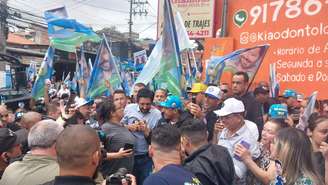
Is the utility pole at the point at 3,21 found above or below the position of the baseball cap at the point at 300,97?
above

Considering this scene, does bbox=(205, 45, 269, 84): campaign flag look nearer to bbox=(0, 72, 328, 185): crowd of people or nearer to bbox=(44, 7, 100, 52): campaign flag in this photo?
bbox=(0, 72, 328, 185): crowd of people

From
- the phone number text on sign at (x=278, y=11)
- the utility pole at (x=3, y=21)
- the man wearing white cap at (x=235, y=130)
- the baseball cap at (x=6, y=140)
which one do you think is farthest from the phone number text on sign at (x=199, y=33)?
the utility pole at (x=3, y=21)

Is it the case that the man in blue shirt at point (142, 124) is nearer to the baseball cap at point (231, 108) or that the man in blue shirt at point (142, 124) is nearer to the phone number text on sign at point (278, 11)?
the baseball cap at point (231, 108)

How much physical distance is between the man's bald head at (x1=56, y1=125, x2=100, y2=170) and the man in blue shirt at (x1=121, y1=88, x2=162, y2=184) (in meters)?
3.24

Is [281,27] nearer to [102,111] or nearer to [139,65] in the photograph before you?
[102,111]

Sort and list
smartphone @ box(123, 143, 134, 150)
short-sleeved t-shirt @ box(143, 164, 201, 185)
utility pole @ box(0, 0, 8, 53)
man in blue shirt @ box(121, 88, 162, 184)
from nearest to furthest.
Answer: short-sleeved t-shirt @ box(143, 164, 201, 185)
smartphone @ box(123, 143, 134, 150)
man in blue shirt @ box(121, 88, 162, 184)
utility pole @ box(0, 0, 8, 53)

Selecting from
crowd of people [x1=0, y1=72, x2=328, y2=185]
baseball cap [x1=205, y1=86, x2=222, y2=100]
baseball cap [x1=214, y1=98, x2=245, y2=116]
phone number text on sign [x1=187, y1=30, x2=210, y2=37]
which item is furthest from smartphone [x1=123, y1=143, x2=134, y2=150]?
phone number text on sign [x1=187, y1=30, x2=210, y2=37]

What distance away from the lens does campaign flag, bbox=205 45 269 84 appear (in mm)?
7656

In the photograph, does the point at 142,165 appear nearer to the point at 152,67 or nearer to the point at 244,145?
the point at 244,145

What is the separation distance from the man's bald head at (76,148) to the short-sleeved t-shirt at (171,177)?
0.56 m

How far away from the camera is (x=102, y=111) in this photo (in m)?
5.66

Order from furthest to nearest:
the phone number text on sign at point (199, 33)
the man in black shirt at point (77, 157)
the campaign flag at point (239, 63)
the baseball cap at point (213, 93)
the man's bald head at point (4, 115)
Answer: the phone number text on sign at point (199, 33)
the campaign flag at point (239, 63)
the man's bald head at point (4, 115)
the baseball cap at point (213, 93)
the man in black shirt at point (77, 157)

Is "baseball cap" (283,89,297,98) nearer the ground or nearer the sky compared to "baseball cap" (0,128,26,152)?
nearer the sky

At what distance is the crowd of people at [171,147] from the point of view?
2863mm
